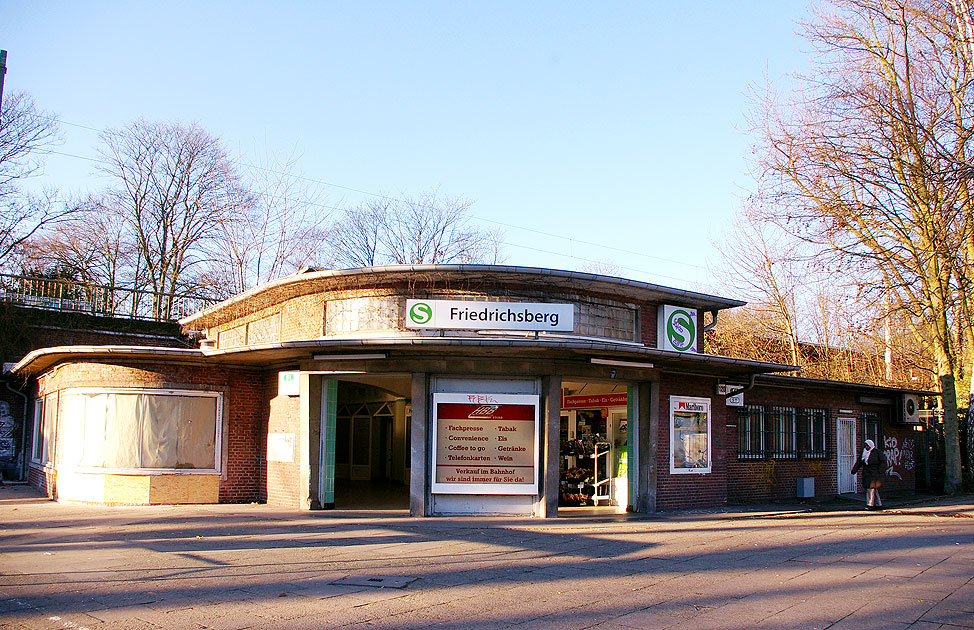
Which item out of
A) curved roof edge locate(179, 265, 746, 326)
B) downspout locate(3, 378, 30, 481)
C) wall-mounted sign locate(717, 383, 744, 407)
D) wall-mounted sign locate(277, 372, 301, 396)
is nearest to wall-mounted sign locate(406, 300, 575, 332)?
curved roof edge locate(179, 265, 746, 326)

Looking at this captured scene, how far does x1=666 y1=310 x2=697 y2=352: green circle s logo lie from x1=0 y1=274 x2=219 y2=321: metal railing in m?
20.6

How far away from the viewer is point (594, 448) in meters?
18.6

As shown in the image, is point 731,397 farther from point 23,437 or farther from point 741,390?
point 23,437

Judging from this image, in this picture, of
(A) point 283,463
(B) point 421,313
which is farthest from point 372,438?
(B) point 421,313

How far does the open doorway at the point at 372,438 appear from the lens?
23447 mm

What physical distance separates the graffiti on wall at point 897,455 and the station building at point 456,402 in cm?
445

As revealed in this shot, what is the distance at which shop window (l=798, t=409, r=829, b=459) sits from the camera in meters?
20.8

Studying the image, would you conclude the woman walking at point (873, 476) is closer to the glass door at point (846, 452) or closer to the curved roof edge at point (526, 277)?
the glass door at point (846, 452)

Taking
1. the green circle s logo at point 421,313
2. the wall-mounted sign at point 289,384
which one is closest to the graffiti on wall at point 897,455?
the green circle s logo at point 421,313

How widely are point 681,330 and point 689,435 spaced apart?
91.8 inches

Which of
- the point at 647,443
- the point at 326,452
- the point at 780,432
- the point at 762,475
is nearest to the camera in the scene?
the point at 326,452

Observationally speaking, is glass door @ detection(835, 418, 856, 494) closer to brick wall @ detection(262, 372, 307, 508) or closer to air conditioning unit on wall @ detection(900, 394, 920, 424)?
air conditioning unit on wall @ detection(900, 394, 920, 424)

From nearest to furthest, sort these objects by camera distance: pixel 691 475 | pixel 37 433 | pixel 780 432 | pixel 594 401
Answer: pixel 691 475
pixel 594 401
pixel 780 432
pixel 37 433

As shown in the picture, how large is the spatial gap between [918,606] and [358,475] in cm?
1966
